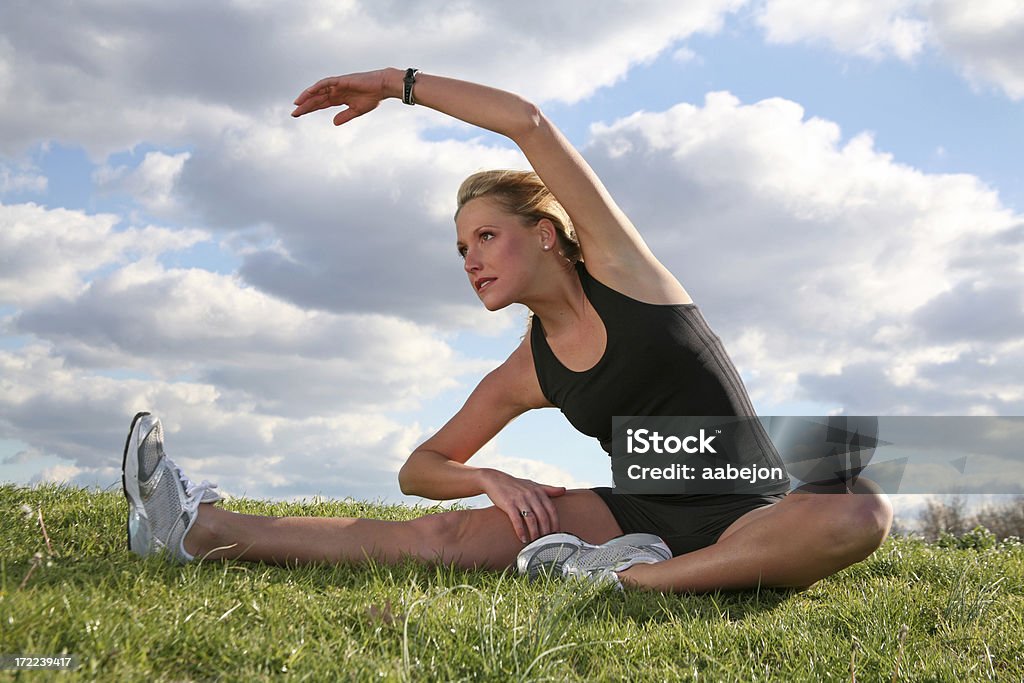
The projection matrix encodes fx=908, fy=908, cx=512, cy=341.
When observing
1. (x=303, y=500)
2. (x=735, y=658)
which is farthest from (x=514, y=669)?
(x=303, y=500)

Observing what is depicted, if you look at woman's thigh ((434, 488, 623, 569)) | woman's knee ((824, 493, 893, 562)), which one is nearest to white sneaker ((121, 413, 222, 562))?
woman's thigh ((434, 488, 623, 569))

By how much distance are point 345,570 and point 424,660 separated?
4.17 ft

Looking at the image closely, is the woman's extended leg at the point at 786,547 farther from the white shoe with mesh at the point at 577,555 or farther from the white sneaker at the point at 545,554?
the white sneaker at the point at 545,554

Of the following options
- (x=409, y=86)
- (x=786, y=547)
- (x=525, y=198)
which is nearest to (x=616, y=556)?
(x=786, y=547)

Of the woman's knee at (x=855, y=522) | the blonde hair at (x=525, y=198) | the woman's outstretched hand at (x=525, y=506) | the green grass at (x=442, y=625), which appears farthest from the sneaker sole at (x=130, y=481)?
the woman's knee at (x=855, y=522)

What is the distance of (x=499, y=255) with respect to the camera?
432 cm

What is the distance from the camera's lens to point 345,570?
12.7ft

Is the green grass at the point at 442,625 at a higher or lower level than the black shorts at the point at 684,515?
lower

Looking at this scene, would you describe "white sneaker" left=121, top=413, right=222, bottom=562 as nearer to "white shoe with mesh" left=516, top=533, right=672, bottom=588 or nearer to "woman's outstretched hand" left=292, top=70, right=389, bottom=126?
"white shoe with mesh" left=516, top=533, right=672, bottom=588

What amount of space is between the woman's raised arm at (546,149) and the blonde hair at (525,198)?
0.72 feet

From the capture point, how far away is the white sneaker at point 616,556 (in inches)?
157

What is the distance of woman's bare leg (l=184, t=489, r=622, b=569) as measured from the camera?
157 inches

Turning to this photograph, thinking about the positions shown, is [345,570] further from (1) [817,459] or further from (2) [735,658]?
(1) [817,459]

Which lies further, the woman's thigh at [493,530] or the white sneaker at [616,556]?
the woman's thigh at [493,530]
